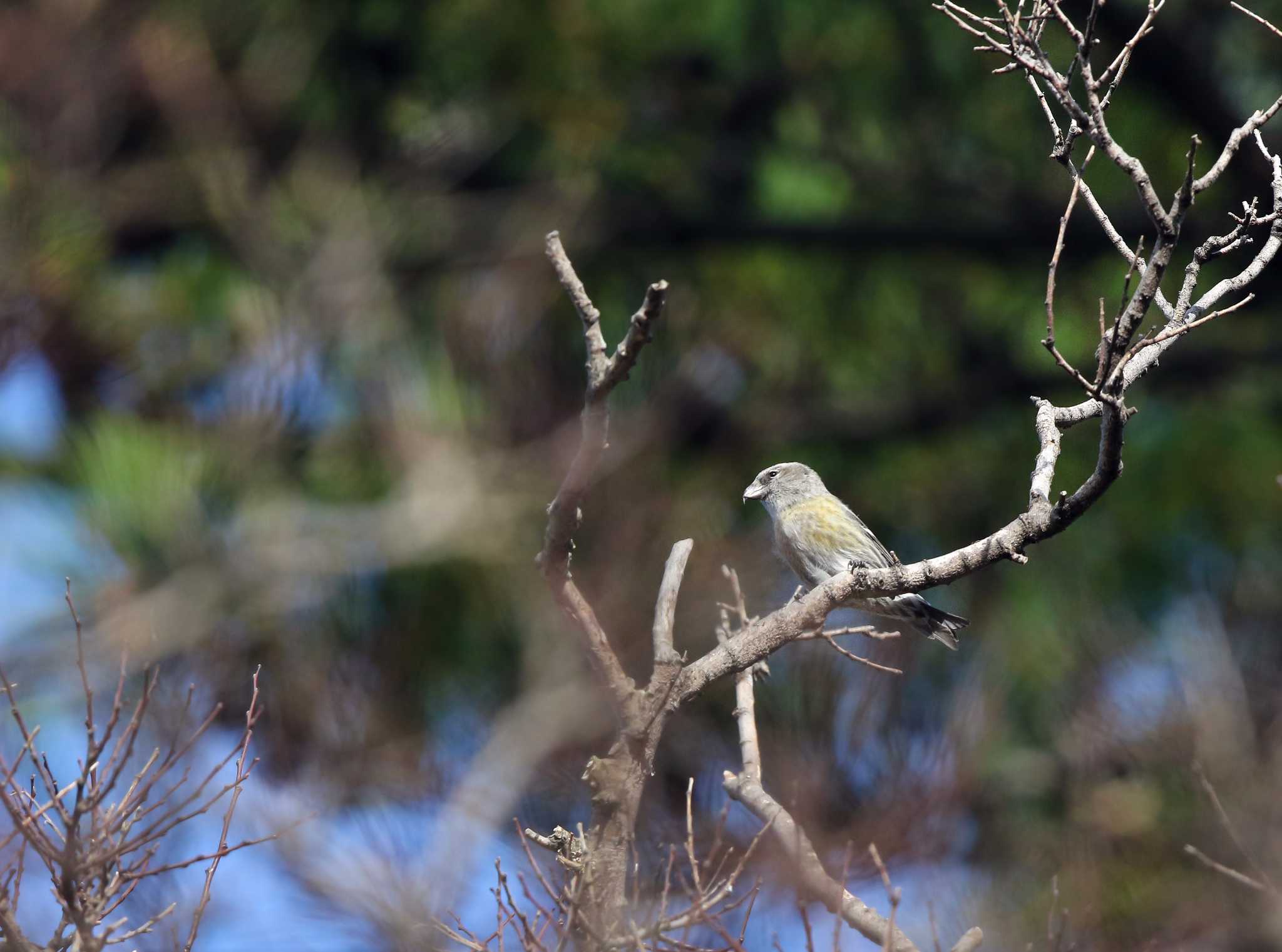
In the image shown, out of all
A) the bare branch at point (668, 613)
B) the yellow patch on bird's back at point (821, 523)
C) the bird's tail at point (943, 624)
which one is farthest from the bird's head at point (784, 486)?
the bare branch at point (668, 613)

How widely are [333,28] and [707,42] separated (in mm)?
2906

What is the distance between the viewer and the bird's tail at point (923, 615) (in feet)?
14.7

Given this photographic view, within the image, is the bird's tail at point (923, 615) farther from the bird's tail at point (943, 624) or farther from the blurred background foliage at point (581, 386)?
the blurred background foliage at point (581, 386)

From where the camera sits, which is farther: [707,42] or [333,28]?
[333,28]

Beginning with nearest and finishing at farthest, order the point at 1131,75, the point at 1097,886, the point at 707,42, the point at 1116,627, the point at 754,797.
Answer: the point at 754,797, the point at 1097,886, the point at 1131,75, the point at 1116,627, the point at 707,42

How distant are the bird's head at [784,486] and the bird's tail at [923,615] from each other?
1.09 metres

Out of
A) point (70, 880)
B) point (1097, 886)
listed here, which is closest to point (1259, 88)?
point (1097, 886)

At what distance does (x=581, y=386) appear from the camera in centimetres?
882

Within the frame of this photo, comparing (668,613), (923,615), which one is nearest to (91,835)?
(668,613)

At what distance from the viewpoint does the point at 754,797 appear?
116 inches

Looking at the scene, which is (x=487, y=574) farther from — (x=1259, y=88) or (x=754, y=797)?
Answer: (x=754, y=797)

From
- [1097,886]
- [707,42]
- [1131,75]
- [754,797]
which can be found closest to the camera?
[754,797]

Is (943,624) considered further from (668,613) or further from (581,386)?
(581,386)

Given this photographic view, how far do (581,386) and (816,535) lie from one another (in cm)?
379
